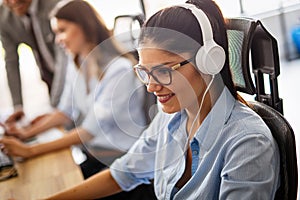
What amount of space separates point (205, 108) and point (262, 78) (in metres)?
0.17

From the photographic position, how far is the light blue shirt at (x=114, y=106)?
151 centimetres

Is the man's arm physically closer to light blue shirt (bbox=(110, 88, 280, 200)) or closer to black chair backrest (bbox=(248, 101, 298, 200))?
light blue shirt (bbox=(110, 88, 280, 200))

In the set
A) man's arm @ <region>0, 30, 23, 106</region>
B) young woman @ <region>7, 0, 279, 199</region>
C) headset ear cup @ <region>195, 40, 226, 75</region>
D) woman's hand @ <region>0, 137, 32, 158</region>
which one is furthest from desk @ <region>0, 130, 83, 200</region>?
man's arm @ <region>0, 30, 23, 106</region>

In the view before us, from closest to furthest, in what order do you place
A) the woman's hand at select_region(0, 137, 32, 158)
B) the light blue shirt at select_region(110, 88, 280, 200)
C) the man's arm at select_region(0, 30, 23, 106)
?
the light blue shirt at select_region(110, 88, 280, 200), the woman's hand at select_region(0, 137, 32, 158), the man's arm at select_region(0, 30, 23, 106)

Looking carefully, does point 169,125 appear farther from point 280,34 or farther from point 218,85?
point 280,34

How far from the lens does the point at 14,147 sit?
1674mm

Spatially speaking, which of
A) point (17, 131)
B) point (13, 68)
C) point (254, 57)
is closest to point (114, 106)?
point (17, 131)

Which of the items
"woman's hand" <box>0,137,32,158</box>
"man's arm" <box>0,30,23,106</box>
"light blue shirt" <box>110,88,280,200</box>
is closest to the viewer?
Answer: "light blue shirt" <box>110,88,280,200</box>

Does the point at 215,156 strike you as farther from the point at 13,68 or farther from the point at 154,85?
the point at 13,68

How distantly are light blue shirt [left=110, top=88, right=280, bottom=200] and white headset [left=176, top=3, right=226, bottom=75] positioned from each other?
0.31 ft

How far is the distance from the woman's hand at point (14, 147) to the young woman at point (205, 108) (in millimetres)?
693

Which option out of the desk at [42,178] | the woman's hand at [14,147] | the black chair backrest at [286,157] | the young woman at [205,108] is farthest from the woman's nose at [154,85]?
the woman's hand at [14,147]

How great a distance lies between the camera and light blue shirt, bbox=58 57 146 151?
4.96 feet

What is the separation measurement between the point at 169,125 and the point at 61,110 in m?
1.03
